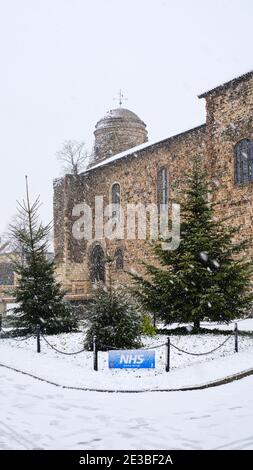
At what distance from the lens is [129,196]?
30.0 m

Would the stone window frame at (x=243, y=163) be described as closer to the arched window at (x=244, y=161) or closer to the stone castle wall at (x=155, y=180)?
the arched window at (x=244, y=161)

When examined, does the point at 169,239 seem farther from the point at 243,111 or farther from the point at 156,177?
the point at 156,177

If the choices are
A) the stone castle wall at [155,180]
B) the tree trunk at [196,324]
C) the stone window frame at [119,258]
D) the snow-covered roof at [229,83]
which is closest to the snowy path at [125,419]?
the tree trunk at [196,324]

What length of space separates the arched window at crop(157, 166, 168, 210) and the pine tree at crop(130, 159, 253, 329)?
11.2 m

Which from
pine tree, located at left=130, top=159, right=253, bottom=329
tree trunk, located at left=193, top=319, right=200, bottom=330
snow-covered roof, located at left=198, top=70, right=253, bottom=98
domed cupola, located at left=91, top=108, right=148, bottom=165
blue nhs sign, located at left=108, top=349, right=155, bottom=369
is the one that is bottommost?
blue nhs sign, located at left=108, top=349, right=155, bottom=369

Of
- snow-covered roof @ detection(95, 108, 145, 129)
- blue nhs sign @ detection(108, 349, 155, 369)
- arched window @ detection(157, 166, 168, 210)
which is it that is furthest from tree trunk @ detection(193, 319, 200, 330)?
snow-covered roof @ detection(95, 108, 145, 129)

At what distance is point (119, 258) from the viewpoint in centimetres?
3119

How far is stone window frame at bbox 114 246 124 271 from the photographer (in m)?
30.9

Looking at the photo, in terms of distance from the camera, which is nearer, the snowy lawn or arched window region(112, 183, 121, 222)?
the snowy lawn

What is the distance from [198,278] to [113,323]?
3.24 meters

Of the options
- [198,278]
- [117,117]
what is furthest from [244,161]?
[117,117]

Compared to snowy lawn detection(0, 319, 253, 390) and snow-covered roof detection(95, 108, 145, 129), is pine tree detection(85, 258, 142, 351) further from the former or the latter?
snow-covered roof detection(95, 108, 145, 129)

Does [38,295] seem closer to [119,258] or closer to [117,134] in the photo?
[119,258]

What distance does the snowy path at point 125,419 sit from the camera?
6.67m
